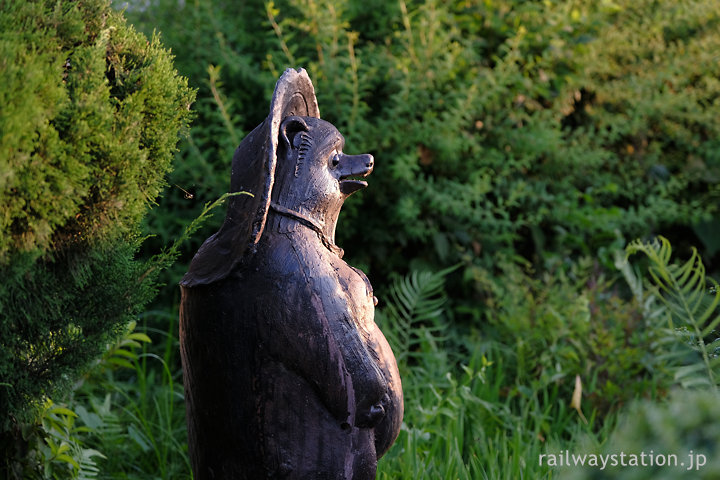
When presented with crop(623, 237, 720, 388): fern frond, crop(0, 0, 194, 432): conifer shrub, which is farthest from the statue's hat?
crop(623, 237, 720, 388): fern frond

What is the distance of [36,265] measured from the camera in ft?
5.97

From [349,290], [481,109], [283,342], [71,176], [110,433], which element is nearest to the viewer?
[71,176]

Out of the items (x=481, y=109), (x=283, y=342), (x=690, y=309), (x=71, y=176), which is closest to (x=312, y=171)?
(x=283, y=342)

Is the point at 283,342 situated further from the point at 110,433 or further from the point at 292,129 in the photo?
the point at 110,433

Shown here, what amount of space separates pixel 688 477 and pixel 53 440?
2.11 metres

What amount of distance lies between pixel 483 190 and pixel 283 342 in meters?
2.55

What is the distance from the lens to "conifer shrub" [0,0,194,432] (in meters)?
1.64

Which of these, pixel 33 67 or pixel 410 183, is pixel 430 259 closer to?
pixel 410 183

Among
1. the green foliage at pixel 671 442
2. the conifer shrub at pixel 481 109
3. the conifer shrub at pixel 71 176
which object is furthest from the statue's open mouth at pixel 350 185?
the conifer shrub at pixel 481 109

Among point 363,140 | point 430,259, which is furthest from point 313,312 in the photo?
point 430,259

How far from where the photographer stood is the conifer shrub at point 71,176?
1.64 metres

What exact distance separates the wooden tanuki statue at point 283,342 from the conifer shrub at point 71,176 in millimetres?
249

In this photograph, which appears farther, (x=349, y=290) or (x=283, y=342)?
(x=349, y=290)

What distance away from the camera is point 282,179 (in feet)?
6.85
